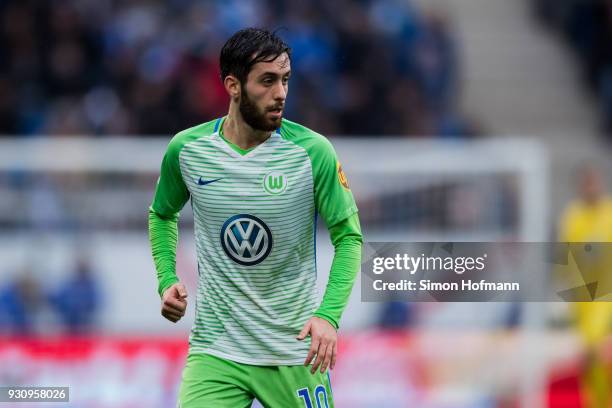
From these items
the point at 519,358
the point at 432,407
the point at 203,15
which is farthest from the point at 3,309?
the point at 203,15

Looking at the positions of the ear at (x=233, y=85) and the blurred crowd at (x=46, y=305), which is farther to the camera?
the blurred crowd at (x=46, y=305)

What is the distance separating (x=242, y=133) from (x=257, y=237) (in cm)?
37

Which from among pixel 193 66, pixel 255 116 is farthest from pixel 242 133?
pixel 193 66

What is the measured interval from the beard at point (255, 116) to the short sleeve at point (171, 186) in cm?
28

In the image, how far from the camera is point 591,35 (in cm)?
1473

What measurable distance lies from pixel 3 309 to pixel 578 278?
4.14 metres

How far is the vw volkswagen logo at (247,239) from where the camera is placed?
4.55 m

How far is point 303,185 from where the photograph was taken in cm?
456

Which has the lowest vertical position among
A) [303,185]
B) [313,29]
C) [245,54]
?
[303,185]

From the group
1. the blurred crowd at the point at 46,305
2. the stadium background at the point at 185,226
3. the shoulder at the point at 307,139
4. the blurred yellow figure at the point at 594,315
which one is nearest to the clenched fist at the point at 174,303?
the shoulder at the point at 307,139

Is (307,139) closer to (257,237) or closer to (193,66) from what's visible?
(257,237)

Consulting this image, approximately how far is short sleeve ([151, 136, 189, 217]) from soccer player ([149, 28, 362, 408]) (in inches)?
1.3

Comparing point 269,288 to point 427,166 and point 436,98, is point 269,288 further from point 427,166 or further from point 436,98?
point 436,98

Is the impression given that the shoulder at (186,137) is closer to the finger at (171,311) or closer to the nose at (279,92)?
the nose at (279,92)
